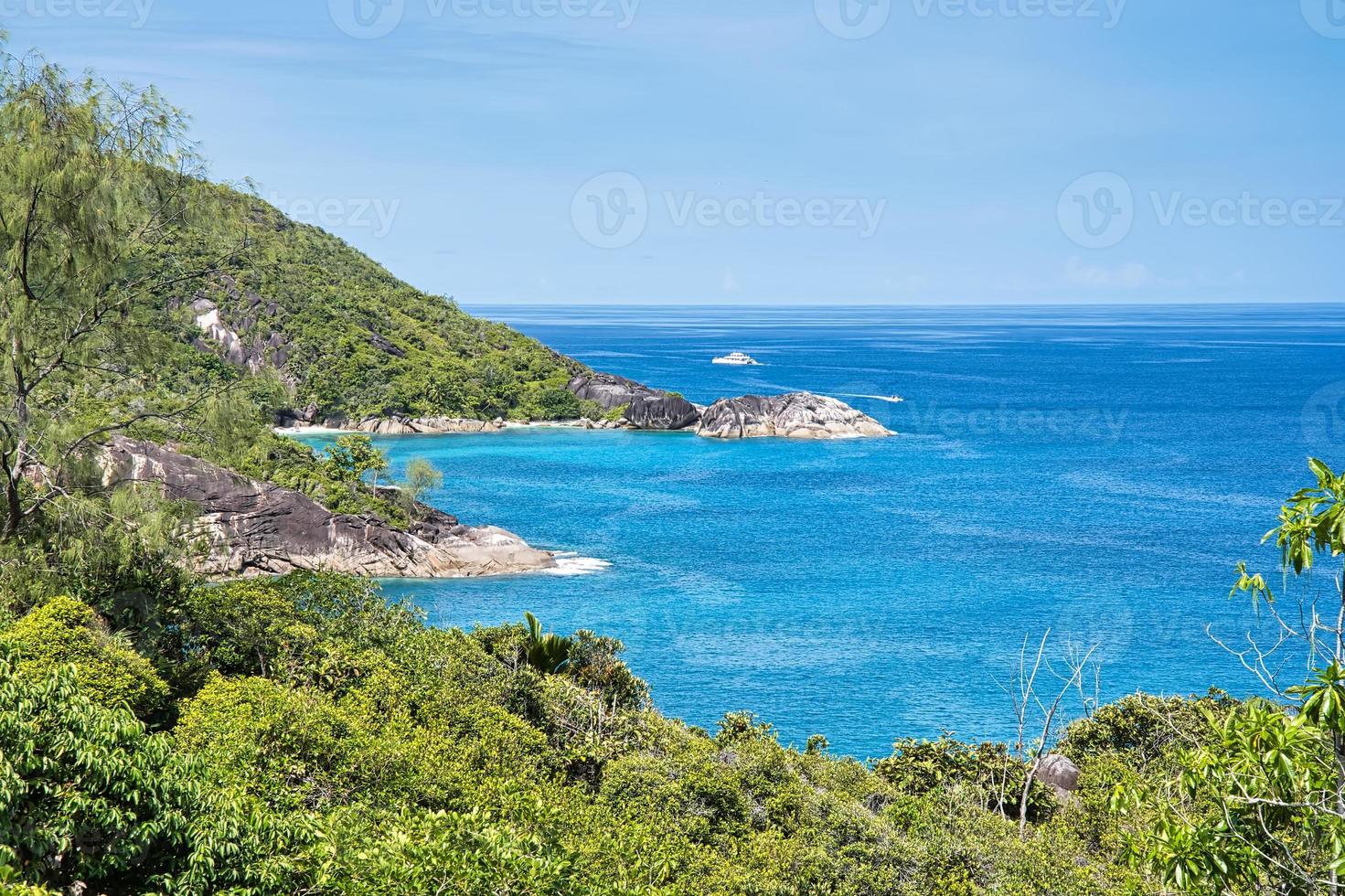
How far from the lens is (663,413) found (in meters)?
112

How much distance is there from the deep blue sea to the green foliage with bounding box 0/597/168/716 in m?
22.2

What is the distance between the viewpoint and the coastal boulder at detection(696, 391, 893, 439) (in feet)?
350

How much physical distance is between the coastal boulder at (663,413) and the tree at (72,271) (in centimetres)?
9217

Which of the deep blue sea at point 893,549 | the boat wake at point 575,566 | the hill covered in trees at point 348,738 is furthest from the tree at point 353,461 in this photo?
the hill covered in trees at point 348,738

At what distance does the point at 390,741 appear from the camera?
15523 mm

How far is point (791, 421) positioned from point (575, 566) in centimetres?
5407

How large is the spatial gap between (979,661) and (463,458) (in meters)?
59.7

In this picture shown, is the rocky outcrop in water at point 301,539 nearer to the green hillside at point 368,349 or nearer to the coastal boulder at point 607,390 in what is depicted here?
the green hillside at point 368,349

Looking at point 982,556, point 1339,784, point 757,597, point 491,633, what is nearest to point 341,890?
point 1339,784

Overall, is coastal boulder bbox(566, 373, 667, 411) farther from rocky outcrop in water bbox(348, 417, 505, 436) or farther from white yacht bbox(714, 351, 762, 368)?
white yacht bbox(714, 351, 762, 368)

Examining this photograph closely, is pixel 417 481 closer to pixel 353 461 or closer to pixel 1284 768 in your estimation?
pixel 353 461

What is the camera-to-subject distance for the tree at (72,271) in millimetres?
17906

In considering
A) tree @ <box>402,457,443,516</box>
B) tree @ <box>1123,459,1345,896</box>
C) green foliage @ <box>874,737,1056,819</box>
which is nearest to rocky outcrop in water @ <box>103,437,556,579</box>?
tree @ <box>402,457,443,516</box>

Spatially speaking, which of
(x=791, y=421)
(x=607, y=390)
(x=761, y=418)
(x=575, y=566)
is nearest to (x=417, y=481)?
(x=575, y=566)
